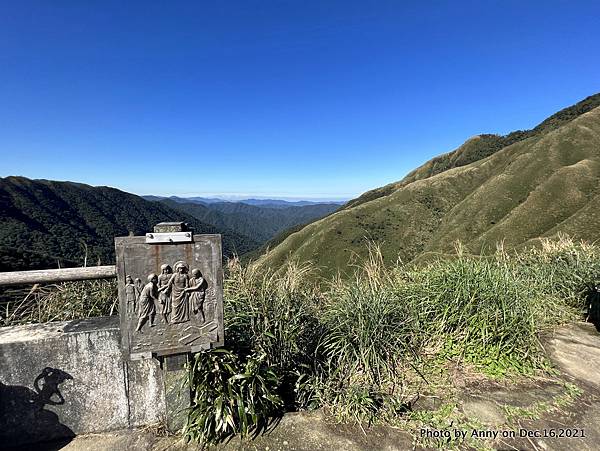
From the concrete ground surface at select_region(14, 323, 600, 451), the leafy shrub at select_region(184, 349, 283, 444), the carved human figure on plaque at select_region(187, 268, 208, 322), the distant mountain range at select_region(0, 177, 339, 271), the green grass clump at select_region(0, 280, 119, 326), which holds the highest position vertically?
the distant mountain range at select_region(0, 177, 339, 271)

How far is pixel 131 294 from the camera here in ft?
7.81

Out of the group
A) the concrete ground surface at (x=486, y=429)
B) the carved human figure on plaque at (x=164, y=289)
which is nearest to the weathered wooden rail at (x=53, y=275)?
the carved human figure on plaque at (x=164, y=289)

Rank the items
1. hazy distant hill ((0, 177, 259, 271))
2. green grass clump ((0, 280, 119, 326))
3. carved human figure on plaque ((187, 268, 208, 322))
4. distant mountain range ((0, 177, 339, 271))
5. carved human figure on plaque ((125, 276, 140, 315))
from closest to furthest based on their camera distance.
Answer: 1. carved human figure on plaque ((125, 276, 140, 315))
2. carved human figure on plaque ((187, 268, 208, 322))
3. green grass clump ((0, 280, 119, 326))
4. distant mountain range ((0, 177, 339, 271))
5. hazy distant hill ((0, 177, 259, 271))

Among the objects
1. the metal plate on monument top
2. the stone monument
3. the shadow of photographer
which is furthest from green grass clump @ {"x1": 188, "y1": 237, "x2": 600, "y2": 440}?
the shadow of photographer

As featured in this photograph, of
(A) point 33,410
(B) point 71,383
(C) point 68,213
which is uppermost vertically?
(C) point 68,213

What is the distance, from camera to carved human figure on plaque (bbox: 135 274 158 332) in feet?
7.86

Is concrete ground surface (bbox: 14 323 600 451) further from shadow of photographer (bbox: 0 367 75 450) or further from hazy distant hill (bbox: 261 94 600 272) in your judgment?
hazy distant hill (bbox: 261 94 600 272)

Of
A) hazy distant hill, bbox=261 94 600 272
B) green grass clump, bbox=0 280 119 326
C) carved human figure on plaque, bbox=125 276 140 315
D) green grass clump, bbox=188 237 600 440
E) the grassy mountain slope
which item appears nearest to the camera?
carved human figure on plaque, bbox=125 276 140 315

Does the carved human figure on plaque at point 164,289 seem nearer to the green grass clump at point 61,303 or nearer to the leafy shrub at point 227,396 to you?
the leafy shrub at point 227,396

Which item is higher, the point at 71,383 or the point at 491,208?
the point at 491,208

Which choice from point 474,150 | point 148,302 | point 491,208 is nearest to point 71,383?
point 148,302

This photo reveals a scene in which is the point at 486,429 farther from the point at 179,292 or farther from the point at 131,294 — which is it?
the point at 131,294

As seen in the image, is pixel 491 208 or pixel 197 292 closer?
pixel 197 292

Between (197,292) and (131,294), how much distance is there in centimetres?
46
